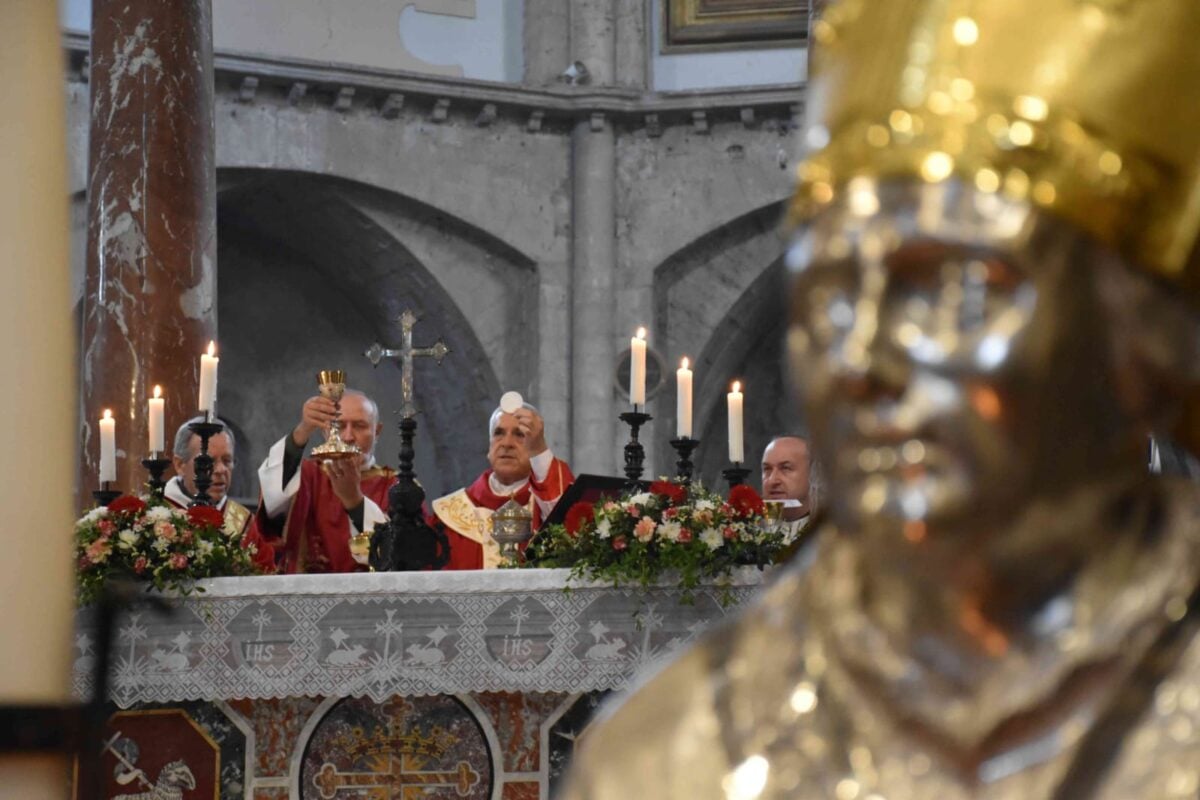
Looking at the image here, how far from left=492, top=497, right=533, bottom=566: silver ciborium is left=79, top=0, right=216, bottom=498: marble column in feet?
8.09

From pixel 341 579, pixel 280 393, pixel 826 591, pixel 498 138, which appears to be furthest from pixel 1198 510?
pixel 280 393

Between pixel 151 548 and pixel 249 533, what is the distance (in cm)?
104

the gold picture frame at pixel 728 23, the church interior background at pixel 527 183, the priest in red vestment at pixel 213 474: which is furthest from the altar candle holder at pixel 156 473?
the gold picture frame at pixel 728 23

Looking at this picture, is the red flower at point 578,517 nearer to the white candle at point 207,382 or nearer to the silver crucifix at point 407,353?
the silver crucifix at point 407,353

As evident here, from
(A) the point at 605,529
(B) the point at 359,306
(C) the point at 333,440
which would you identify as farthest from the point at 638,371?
(B) the point at 359,306

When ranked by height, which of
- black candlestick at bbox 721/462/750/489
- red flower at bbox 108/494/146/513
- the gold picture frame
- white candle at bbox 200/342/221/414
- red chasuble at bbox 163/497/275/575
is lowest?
red chasuble at bbox 163/497/275/575

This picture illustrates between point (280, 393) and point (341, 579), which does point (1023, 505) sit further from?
point (280, 393)

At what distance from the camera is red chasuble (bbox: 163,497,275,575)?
5074mm

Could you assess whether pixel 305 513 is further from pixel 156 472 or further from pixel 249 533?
pixel 156 472

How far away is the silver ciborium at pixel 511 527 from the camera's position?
17.2 ft

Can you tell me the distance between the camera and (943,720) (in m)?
1.28

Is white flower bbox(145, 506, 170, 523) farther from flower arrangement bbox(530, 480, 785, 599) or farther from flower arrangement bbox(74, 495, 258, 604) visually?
flower arrangement bbox(530, 480, 785, 599)

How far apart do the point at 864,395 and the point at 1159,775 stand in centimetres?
31

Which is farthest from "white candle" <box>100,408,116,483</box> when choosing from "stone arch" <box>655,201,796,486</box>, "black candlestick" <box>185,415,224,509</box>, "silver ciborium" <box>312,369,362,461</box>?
"stone arch" <box>655,201,796,486</box>
